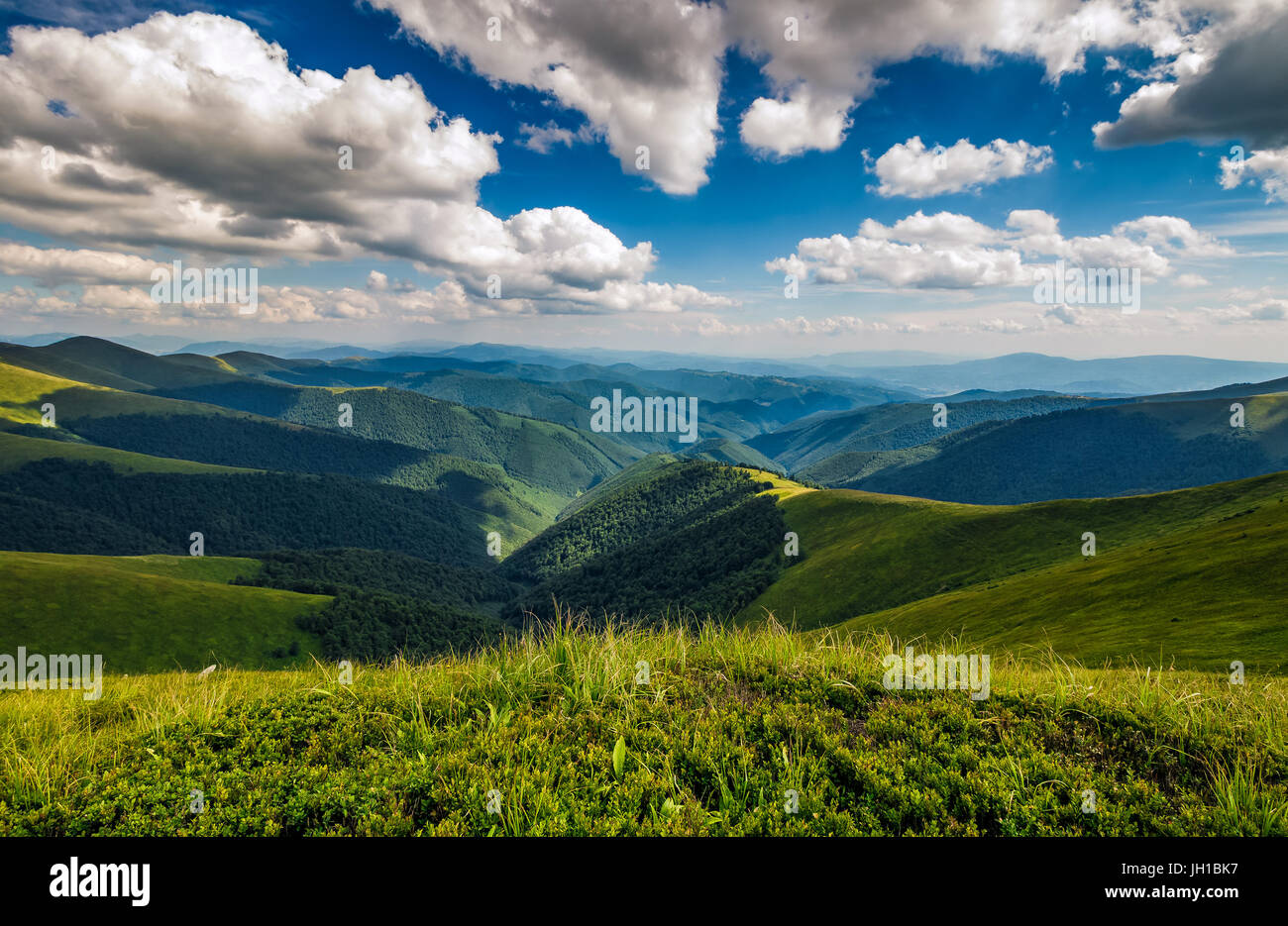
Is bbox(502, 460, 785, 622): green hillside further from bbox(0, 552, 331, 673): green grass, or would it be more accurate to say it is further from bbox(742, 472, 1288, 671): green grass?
bbox(0, 552, 331, 673): green grass

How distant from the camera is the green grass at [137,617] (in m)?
90.0

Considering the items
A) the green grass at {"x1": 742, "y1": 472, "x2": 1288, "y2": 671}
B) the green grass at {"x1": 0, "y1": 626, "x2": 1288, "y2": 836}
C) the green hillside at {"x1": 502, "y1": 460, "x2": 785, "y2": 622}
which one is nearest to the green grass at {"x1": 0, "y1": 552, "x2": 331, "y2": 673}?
the green hillside at {"x1": 502, "y1": 460, "x2": 785, "y2": 622}

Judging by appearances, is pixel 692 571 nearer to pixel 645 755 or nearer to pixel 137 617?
pixel 137 617

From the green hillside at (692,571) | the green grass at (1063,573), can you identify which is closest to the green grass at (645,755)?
the green grass at (1063,573)

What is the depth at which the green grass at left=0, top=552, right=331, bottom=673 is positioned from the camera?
295ft

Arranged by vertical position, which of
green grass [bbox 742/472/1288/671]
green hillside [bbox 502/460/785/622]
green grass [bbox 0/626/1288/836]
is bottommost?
green hillside [bbox 502/460/785/622]

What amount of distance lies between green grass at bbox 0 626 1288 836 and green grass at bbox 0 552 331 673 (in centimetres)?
10473

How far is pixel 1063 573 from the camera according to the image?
5131 cm

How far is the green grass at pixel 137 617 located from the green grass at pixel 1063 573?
97.8 m

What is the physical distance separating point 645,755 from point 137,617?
132 meters

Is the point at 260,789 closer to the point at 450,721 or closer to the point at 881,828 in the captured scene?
the point at 450,721

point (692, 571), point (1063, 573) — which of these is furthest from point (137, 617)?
point (1063, 573)

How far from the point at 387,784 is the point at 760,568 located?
12605 centimetres
